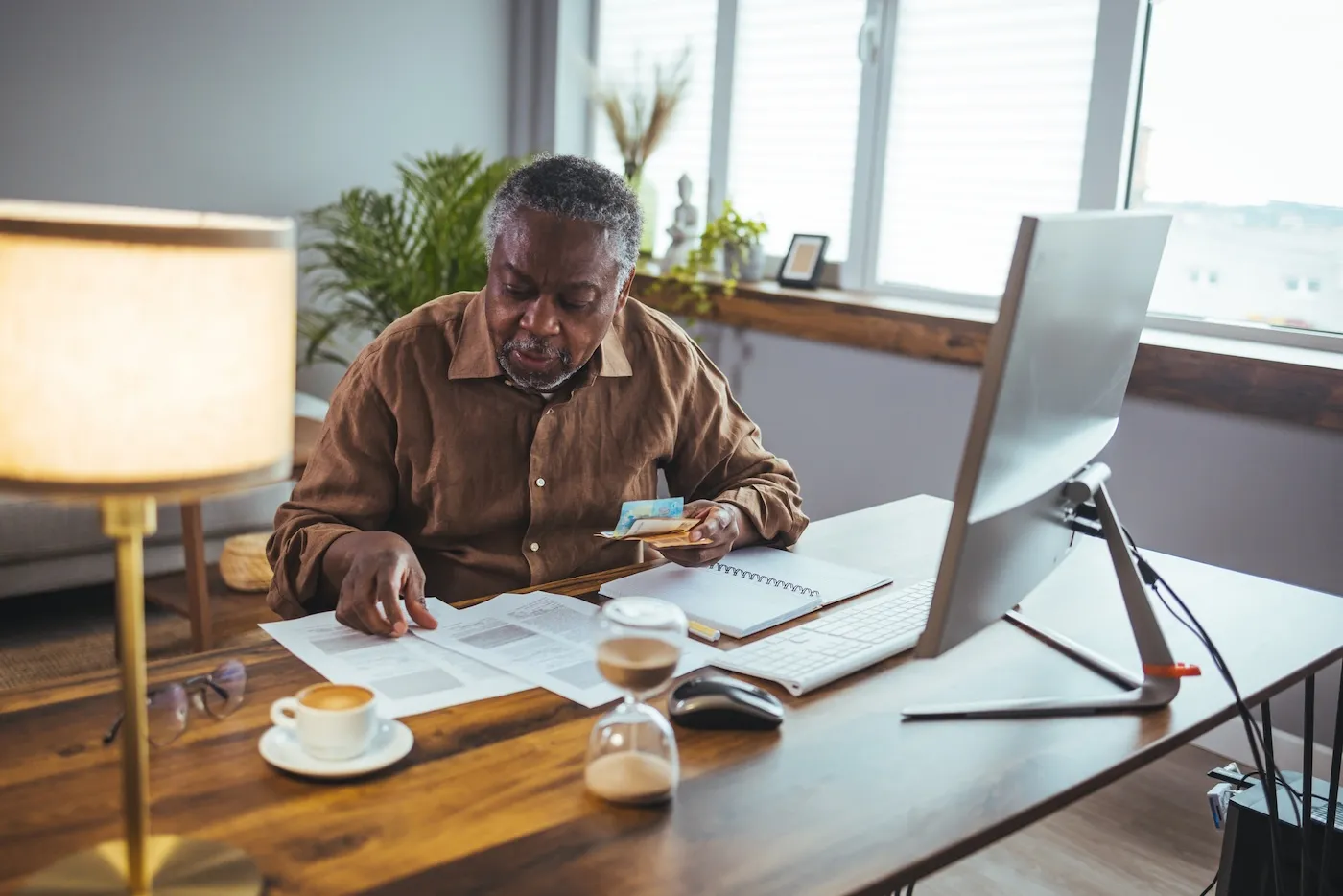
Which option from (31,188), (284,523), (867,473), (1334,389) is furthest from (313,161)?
(1334,389)

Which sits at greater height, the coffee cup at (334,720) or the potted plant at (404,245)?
the potted plant at (404,245)

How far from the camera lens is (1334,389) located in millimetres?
2412

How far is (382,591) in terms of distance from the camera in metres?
1.42

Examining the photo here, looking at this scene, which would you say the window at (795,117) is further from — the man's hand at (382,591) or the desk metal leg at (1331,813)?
the man's hand at (382,591)

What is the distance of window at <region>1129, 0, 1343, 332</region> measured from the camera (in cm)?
266

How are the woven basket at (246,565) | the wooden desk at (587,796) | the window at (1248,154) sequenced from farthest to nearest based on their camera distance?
1. the woven basket at (246,565)
2. the window at (1248,154)
3. the wooden desk at (587,796)

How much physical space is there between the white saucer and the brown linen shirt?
0.51 metres

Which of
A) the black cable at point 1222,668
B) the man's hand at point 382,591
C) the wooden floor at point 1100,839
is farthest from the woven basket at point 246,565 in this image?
the black cable at point 1222,668

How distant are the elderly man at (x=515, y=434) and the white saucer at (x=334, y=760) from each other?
474mm

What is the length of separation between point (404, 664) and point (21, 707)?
372 mm

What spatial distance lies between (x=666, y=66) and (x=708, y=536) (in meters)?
2.84

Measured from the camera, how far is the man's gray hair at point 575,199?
1.71 m

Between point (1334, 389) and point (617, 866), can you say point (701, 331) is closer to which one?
point (1334, 389)

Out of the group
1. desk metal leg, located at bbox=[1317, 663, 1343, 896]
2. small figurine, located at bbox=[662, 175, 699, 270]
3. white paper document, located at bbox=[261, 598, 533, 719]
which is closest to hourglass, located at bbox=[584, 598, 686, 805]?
white paper document, located at bbox=[261, 598, 533, 719]
